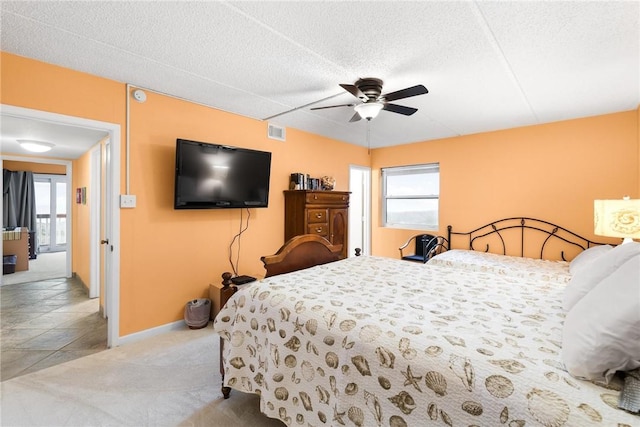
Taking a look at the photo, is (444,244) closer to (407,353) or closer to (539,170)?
(539,170)

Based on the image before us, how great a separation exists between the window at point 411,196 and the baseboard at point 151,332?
388 cm

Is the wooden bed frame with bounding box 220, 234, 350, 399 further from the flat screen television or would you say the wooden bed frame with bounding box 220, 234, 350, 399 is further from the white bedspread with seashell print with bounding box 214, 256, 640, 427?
the flat screen television

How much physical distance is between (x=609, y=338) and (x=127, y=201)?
3.34m

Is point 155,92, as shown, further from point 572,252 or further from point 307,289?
point 572,252

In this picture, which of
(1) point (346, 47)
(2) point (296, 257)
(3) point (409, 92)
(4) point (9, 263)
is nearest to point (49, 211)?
(4) point (9, 263)

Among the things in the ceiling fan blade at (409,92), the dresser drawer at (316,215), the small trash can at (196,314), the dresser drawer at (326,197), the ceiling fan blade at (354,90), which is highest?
the ceiling fan blade at (354,90)

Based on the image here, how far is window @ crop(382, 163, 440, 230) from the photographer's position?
495 centimetres

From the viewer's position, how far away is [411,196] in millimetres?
5246

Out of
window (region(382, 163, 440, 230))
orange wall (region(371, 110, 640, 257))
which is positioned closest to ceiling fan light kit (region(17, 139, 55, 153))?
window (region(382, 163, 440, 230))

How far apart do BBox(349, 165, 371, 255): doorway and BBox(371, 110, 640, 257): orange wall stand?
1.08 m

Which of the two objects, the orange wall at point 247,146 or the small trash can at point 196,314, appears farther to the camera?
the small trash can at point 196,314

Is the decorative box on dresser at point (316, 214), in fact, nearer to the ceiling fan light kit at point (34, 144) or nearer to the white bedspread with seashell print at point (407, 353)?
the white bedspread with seashell print at point (407, 353)

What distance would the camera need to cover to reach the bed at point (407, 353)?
917 mm

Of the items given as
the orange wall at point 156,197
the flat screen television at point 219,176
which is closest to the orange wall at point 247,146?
the orange wall at point 156,197
